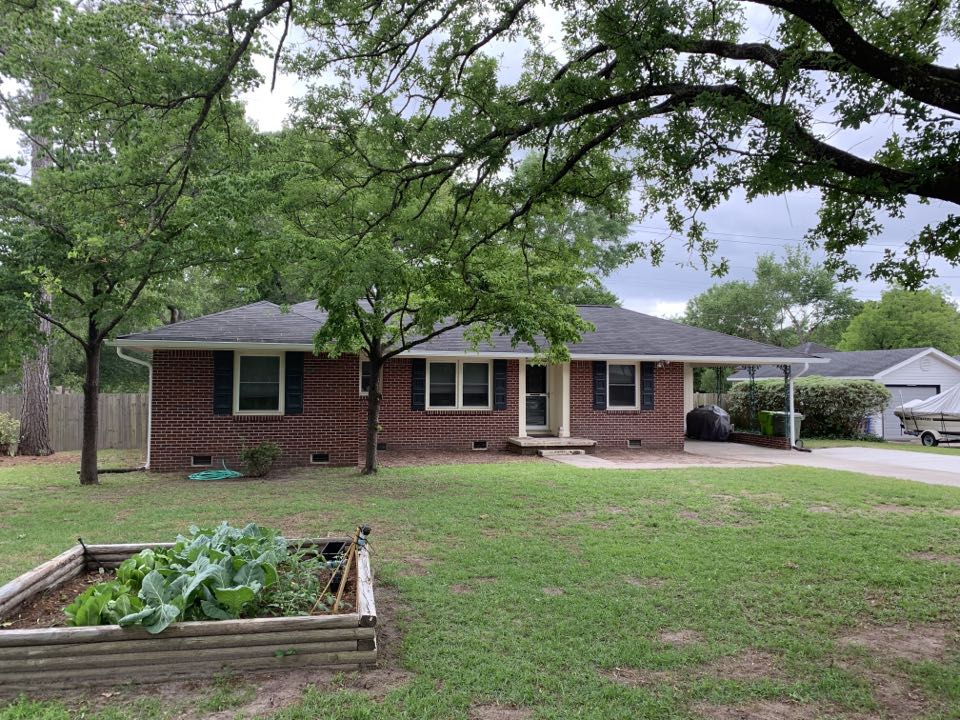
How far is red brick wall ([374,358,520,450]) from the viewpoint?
15023 millimetres

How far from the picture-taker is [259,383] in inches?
509

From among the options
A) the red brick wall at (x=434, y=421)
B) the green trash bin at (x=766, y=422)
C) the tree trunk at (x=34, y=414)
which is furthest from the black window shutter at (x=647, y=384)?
the tree trunk at (x=34, y=414)

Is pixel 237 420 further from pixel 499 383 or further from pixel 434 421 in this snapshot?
pixel 499 383

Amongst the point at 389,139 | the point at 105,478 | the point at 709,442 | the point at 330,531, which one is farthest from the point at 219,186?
the point at 709,442

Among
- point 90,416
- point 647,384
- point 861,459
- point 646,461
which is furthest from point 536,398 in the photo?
point 90,416

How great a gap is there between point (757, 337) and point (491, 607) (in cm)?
4358

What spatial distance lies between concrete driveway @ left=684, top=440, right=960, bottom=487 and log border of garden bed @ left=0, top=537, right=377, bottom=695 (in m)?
11.1

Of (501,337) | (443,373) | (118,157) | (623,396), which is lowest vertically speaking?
(623,396)

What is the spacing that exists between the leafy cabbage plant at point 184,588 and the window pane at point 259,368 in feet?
28.6

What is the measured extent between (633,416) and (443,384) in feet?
16.8

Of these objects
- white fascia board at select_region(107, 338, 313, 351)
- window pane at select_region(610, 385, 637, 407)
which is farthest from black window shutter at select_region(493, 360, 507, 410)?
white fascia board at select_region(107, 338, 313, 351)

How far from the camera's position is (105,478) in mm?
11305

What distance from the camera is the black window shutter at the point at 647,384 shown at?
16.2m

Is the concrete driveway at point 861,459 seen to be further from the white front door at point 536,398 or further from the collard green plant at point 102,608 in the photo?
the collard green plant at point 102,608
